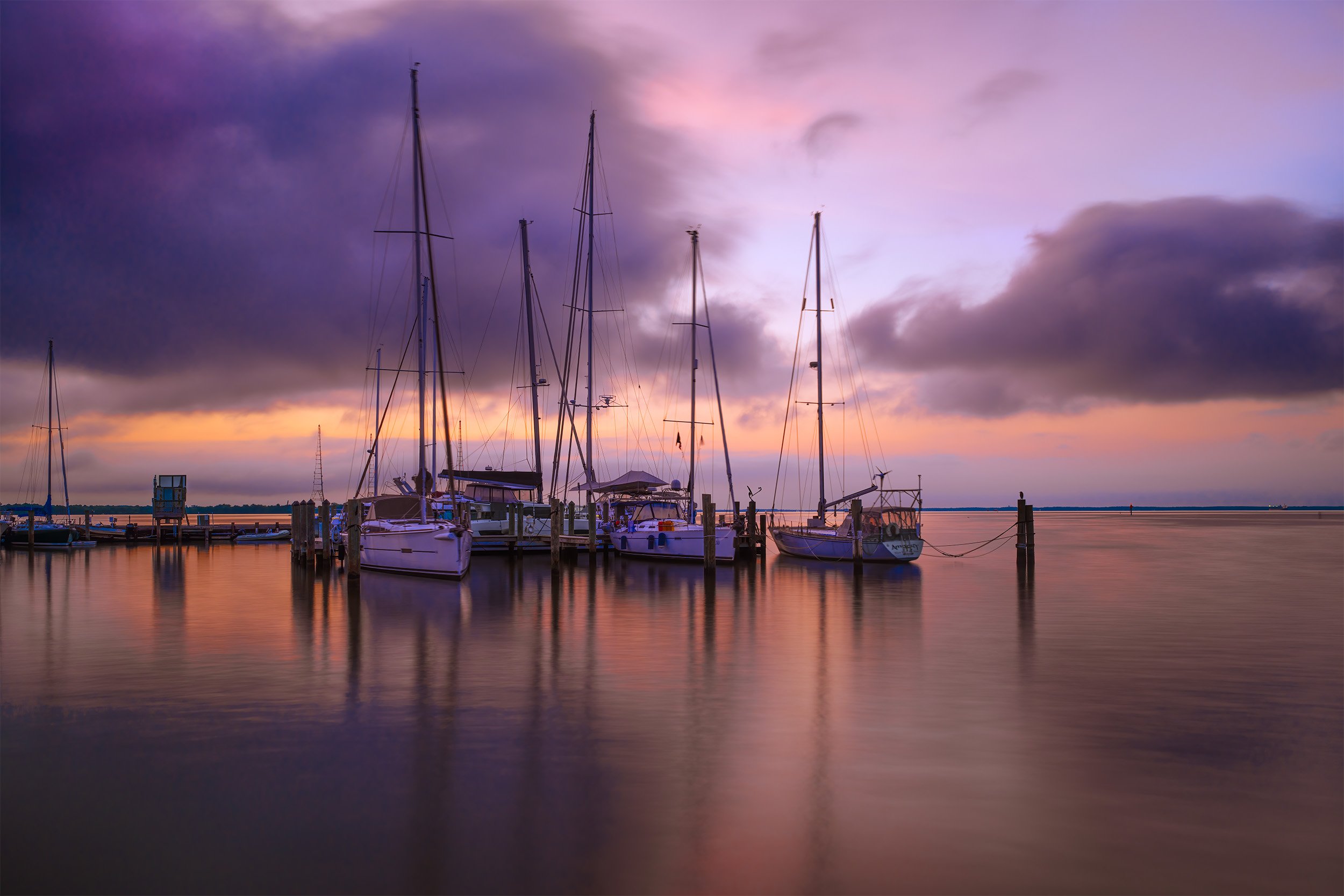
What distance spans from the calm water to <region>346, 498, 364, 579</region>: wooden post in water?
4487mm

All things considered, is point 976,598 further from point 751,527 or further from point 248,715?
point 248,715

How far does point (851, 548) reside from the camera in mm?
41156

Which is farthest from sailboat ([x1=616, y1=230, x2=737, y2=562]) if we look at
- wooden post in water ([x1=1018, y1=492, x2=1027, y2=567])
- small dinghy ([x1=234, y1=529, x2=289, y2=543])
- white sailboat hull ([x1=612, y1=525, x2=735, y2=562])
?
small dinghy ([x1=234, y1=529, x2=289, y2=543])

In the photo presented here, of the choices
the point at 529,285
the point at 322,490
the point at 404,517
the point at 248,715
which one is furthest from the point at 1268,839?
the point at 322,490

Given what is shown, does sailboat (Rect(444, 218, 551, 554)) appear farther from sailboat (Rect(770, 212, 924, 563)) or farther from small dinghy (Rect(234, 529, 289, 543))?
small dinghy (Rect(234, 529, 289, 543))

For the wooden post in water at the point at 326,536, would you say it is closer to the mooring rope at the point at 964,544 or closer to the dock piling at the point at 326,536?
the dock piling at the point at 326,536

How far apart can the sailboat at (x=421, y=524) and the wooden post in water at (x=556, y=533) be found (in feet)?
11.5

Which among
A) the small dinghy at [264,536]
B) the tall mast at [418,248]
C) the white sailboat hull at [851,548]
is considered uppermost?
the tall mast at [418,248]

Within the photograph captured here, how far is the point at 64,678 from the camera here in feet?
51.2

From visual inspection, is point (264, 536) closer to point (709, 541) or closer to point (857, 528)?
point (709, 541)

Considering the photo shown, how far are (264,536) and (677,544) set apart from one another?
152ft

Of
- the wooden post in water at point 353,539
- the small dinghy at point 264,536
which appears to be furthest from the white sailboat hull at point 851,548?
the small dinghy at point 264,536

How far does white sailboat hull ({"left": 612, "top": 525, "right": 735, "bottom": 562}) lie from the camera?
39469 mm

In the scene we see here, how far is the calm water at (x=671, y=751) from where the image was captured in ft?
24.1
